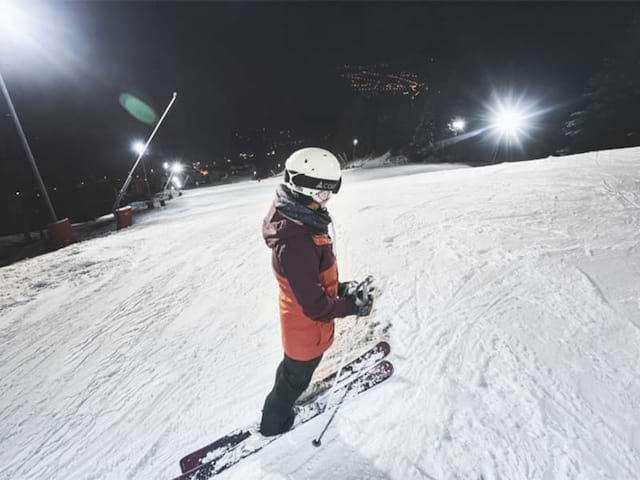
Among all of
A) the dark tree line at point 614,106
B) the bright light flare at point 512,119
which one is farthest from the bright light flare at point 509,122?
the dark tree line at point 614,106

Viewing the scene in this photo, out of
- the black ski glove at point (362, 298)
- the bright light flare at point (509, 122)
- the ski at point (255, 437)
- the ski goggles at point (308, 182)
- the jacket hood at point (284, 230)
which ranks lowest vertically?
the ski at point (255, 437)

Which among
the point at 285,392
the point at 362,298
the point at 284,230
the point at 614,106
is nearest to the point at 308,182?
the point at 284,230

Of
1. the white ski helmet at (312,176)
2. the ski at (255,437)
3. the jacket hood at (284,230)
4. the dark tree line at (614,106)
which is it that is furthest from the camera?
the dark tree line at (614,106)

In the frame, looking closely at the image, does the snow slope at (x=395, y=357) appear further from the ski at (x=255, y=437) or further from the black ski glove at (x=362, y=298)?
the black ski glove at (x=362, y=298)

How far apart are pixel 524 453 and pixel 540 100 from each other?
32.2 metres

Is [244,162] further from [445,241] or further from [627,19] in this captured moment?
[445,241]

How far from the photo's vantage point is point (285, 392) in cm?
242

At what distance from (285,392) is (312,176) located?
162 centimetres

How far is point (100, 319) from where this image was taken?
194 inches

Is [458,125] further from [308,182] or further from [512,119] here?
[308,182]

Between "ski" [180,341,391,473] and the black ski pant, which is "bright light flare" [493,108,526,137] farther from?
the black ski pant

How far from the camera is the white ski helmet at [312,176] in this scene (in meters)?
2.16

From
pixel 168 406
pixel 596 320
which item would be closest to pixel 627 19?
pixel 596 320

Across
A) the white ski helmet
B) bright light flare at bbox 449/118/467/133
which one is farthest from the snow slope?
bright light flare at bbox 449/118/467/133
